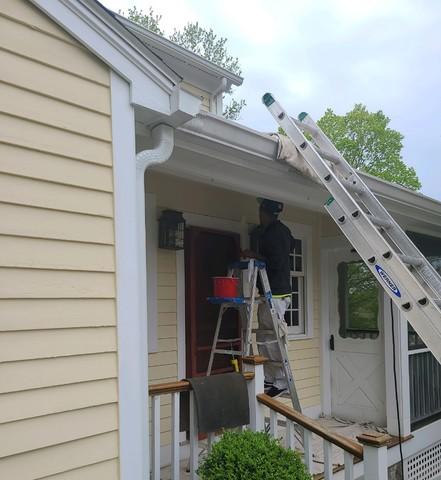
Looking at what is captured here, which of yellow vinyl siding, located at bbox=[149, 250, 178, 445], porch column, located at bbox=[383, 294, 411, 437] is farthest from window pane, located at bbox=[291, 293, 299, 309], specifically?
yellow vinyl siding, located at bbox=[149, 250, 178, 445]

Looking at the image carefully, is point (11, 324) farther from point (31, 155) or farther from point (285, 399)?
point (285, 399)

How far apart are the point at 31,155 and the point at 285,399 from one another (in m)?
4.03

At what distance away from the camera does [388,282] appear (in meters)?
2.79

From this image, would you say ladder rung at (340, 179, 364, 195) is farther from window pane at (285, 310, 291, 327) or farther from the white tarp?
window pane at (285, 310, 291, 327)

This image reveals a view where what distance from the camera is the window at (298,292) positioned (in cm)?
530

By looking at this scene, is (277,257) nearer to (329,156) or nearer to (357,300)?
(329,156)

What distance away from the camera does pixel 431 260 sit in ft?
18.2

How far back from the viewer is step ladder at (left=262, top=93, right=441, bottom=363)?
8.63ft

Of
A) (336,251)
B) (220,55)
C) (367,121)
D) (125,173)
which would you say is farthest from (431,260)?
(367,121)

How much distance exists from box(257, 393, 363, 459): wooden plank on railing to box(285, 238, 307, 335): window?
237cm

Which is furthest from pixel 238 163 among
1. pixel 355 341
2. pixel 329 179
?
pixel 355 341

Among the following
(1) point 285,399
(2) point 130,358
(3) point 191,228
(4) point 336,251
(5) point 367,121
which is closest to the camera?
(2) point 130,358

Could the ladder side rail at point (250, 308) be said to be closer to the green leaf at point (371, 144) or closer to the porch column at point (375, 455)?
the porch column at point (375, 455)

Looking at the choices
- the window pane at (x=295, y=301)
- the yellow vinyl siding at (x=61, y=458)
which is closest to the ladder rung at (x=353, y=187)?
the window pane at (x=295, y=301)
